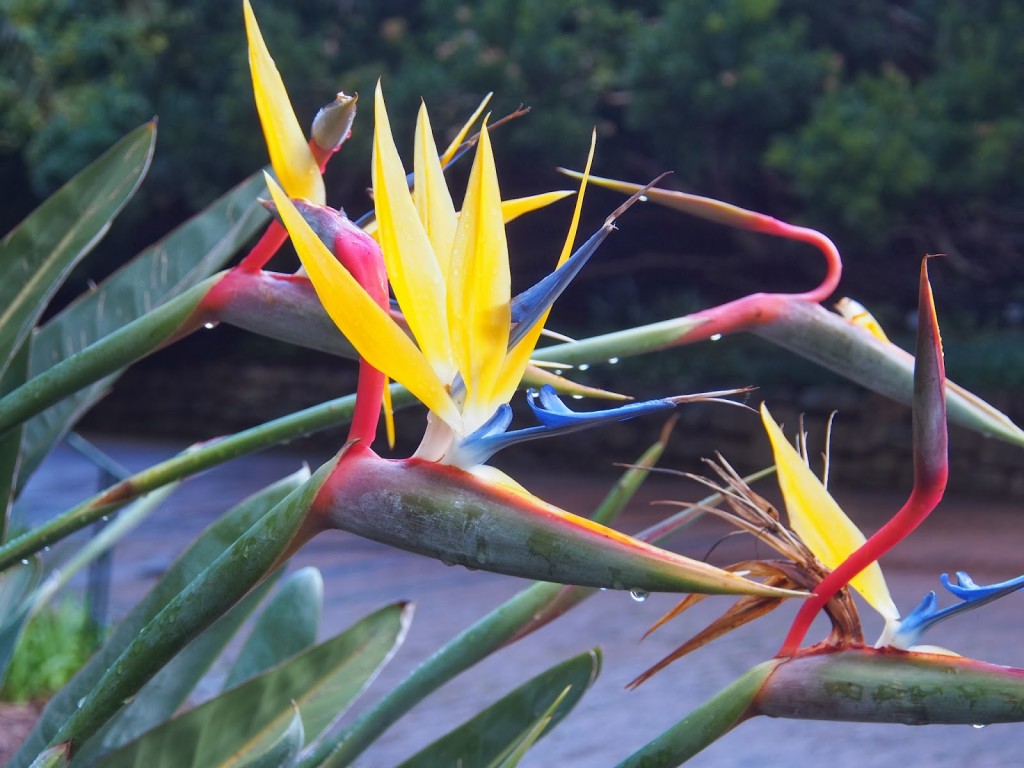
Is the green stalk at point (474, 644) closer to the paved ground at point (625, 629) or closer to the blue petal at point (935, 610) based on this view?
the blue petal at point (935, 610)

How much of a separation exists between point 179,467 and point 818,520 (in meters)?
0.28

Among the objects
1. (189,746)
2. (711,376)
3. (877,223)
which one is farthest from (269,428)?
(711,376)

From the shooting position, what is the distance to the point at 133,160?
0.71m

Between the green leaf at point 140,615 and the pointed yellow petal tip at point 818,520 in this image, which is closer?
the pointed yellow petal tip at point 818,520

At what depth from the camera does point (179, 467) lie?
1.65ft

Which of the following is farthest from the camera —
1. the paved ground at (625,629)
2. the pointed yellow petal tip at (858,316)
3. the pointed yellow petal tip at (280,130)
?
the paved ground at (625,629)

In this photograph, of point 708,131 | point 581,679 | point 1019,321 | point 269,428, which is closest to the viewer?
point 269,428

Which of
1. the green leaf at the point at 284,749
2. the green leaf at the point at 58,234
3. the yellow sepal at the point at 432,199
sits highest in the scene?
Result: the yellow sepal at the point at 432,199

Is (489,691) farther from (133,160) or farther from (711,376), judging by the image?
(711,376)

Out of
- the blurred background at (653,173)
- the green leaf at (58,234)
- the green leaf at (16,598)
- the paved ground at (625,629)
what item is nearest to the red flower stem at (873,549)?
the green leaf at (58,234)

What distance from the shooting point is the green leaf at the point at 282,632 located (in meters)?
0.83

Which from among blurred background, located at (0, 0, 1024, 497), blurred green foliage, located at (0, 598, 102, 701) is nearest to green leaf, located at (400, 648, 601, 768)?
blurred green foliage, located at (0, 598, 102, 701)

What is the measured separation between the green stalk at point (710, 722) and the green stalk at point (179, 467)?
21 cm

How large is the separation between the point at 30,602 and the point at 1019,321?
493 cm
